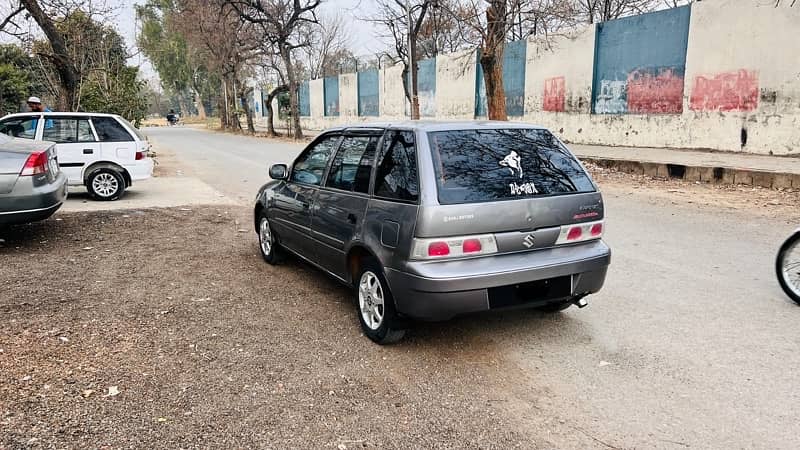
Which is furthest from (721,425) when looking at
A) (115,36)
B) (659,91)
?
(115,36)

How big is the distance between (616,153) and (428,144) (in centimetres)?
1478

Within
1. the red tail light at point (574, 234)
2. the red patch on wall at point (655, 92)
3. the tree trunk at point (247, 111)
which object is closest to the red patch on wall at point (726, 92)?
the red patch on wall at point (655, 92)

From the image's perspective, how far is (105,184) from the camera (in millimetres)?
11078

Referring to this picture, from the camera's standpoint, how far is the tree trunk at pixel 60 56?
14.2 metres

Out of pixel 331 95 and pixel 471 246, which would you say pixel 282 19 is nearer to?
pixel 331 95

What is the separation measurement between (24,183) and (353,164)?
433cm

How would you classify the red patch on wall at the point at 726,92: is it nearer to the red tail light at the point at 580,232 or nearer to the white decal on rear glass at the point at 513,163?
the red tail light at the point at 580,232

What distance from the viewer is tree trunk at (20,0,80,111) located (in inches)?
560

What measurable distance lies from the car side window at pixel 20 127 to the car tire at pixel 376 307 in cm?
865

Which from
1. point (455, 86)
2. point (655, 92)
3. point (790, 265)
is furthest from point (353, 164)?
point (455, 86)

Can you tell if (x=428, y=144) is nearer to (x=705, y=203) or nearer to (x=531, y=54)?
(x=705, y=203)

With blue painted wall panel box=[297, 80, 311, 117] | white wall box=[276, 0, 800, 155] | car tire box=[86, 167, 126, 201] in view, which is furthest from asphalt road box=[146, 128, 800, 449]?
blue painted wall panel box=[297, 80, 311, 117]

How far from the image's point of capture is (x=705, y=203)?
10.3 metres

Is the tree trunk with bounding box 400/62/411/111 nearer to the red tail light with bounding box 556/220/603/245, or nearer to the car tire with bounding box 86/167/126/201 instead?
the car tire with bounding box 86/167/126/201
